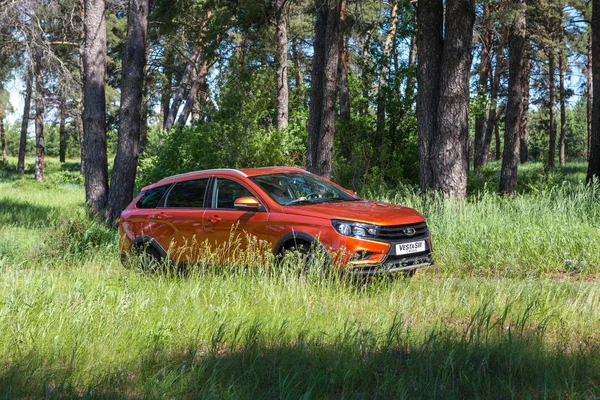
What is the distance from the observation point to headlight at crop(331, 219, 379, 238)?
6.96m

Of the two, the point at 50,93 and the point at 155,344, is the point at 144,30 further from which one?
the point at 50,93

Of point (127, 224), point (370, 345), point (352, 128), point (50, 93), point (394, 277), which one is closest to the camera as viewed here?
point (370, 345)

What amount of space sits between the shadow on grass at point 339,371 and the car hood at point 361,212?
2.34 meters

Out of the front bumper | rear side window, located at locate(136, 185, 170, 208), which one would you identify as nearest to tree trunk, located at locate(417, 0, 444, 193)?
the front bumper

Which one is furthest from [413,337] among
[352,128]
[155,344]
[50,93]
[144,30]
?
[50,93]

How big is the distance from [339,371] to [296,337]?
0.90m

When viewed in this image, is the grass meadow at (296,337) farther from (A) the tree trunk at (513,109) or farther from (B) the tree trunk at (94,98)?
(A) the tree trunk at (513,109)

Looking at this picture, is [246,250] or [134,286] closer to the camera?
[134,286]

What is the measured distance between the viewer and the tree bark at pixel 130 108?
46.9 ft

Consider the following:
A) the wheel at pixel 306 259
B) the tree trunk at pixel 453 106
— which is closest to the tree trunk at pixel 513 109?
the tree trunk at pixel 453 106

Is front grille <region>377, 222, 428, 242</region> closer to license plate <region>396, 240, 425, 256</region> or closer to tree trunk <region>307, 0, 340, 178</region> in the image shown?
license plate <region>396, 240, 425, 256</region>

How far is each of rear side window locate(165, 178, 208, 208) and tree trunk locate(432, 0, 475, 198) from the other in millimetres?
5560

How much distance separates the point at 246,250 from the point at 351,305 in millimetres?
2059

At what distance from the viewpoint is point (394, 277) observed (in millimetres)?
7332
